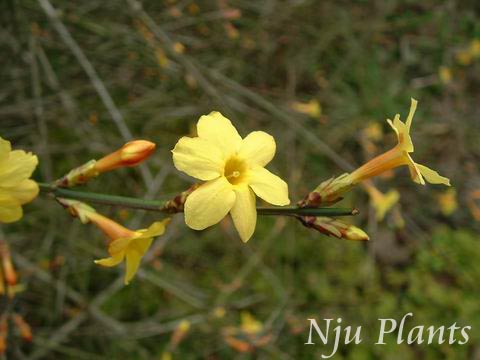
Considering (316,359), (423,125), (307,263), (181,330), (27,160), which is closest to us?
(27,160)

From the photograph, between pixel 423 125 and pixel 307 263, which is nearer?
pixel 307 263

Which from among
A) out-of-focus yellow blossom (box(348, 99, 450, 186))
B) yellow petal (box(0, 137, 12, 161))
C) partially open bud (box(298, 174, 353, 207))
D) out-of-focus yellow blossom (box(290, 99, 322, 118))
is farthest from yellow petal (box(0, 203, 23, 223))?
out-of-focus yellow blossom (box(290, 99, 322, 118))

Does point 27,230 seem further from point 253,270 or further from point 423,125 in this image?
point 423,125

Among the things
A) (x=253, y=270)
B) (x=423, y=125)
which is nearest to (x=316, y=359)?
(x=253, y=270)

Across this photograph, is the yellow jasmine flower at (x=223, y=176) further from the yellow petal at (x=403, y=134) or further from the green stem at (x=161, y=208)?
the yellow petal at (x=403, y=134)

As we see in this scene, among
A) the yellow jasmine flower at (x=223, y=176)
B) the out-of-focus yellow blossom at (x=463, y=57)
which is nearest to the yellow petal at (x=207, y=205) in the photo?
the yellow jasmine flower at (x=223, y=176)
